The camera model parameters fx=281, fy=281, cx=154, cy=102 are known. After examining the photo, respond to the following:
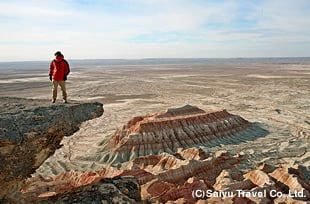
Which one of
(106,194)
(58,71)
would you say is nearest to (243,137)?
(58,71)

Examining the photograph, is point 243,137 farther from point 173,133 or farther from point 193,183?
point 193,183

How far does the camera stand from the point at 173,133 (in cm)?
1916

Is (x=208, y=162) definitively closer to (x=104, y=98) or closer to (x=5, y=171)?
(x=5, y=171)

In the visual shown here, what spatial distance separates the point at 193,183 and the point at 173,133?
9990mm

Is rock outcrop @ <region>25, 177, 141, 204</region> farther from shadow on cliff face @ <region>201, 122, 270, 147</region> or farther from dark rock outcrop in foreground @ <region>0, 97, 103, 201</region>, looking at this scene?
shadow on cliff face @ <region>201, 122, 270, 147</region>

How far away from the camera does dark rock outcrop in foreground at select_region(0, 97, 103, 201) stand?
4.94 metres

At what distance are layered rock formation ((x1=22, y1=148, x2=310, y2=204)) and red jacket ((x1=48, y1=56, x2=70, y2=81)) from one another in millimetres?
3115

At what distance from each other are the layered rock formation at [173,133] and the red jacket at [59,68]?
989cm

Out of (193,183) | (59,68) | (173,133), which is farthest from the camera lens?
(173,133)

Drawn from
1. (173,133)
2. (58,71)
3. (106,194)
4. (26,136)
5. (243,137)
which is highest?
(58,71)

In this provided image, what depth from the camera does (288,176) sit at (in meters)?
10.6

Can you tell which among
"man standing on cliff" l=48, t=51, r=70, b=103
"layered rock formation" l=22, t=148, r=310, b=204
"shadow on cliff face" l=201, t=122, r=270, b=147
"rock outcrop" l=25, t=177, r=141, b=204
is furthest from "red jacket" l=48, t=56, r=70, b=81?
"shadow on cliff face" l=201, t=122, r=270, b=147

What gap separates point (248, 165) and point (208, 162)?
3.23 meters

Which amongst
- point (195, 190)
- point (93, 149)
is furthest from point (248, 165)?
point (93, 149)
